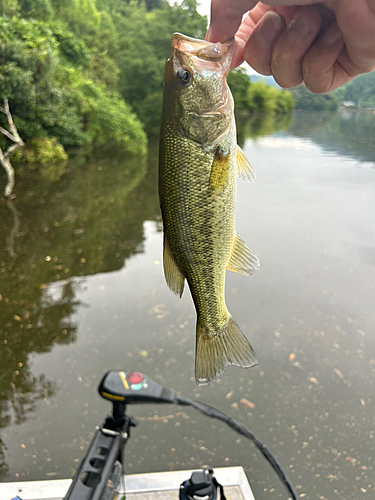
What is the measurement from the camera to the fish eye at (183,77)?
1.35m

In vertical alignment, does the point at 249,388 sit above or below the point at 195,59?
below

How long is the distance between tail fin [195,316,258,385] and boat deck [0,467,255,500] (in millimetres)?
2523

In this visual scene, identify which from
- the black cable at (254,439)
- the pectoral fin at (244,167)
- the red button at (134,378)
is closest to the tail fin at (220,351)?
the pectoral fin at (244,167)

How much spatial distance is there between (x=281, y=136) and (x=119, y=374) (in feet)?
95.6

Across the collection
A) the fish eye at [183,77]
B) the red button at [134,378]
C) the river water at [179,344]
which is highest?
the fish eye at [183,77]

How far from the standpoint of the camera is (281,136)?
29.0 meters

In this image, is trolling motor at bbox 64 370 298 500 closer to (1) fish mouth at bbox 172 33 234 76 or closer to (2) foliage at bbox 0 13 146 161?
(1) fish mouth at bbox 172 33 234 76

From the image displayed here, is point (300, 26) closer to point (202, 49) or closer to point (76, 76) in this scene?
point (202, 49)

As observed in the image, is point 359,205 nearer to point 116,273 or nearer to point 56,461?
point 116,273

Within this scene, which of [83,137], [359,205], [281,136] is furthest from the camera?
[281,136]

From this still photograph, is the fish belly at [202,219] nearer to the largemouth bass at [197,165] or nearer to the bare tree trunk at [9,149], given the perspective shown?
the largemouth bass at [197,165]

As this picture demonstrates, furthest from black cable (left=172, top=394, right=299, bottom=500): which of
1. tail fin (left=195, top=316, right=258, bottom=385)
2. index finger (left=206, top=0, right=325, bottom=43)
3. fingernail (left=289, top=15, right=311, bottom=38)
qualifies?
fingernail (left=289, top=15, right=311, bottom=38)

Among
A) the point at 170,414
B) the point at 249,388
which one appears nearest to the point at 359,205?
the point at 249,388

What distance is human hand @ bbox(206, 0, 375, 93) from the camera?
171 centimetres
